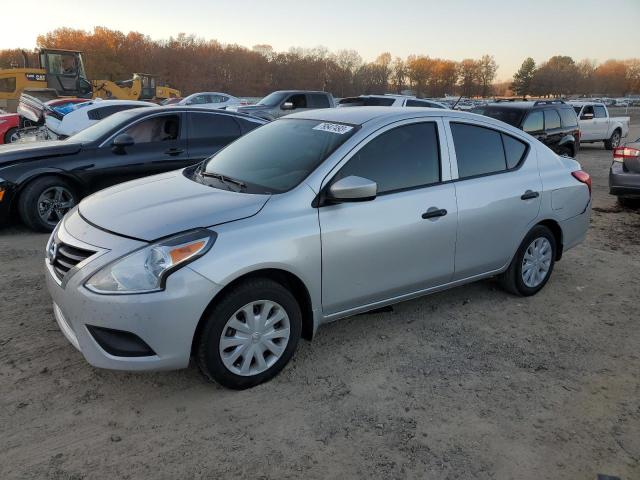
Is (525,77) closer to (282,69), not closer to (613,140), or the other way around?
(282,69)

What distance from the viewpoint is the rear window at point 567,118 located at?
12819 millimetres

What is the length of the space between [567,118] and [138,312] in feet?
42.2

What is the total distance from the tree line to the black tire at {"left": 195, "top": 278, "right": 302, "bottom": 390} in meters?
58.7

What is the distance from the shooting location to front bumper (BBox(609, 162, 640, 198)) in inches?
321

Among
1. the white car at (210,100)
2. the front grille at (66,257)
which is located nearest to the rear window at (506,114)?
the front grille at (66,257)

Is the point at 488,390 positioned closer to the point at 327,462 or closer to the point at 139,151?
the point at 327,462

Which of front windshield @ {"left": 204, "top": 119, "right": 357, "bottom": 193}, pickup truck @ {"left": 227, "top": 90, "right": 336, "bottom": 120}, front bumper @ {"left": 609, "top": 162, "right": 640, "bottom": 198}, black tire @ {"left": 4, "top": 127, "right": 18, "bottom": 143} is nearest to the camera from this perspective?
front windshield @ {"left": 204, "top": 119, "right": 357, "bottom": 193}

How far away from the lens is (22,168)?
6.27 meters

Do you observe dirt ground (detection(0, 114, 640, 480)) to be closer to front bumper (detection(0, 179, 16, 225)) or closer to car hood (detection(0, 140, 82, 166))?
front bumper (detection(0, 179, 16, 225))

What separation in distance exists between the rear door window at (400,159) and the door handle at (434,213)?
21 cm

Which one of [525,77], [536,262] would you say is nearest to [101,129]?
[536,262]

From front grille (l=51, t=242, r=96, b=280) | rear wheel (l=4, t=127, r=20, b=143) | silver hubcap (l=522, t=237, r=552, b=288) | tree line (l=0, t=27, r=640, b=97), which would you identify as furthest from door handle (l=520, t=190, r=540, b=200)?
tree line (l=0, t=27, r=640, b=97)

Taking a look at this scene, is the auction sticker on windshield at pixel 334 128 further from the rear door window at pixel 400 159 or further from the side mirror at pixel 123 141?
the side mirror at pixel 123 141

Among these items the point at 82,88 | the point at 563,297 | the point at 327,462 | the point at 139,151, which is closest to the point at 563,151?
the point at 563,297
